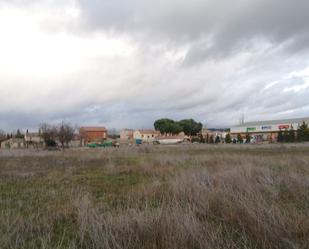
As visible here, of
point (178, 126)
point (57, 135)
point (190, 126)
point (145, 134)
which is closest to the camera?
point (57, 135)

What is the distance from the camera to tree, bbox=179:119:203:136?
4705 inches

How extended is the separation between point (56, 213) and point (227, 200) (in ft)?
11.0

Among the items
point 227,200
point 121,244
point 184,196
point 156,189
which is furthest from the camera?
point 156,189

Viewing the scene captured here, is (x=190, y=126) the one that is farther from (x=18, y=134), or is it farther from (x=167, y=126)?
(x=18, y=134)

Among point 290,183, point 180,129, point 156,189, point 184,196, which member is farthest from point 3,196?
point 180,129

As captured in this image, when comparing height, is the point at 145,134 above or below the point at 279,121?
below

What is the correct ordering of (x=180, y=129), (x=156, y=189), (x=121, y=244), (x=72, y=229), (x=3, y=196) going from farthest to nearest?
(x=180, y=129) < (x=3, y=196) < (x=156, y=189) < (x=72, y=229) < (x=121, y=244)

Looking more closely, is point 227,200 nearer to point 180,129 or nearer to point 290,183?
point 290,183

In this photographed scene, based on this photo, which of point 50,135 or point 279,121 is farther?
point 279,121

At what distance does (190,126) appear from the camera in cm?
11938

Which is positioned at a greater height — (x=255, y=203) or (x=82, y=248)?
Result: (x=255, y=203)

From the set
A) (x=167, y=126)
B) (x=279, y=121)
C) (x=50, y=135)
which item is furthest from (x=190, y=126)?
(x=50, y=135)

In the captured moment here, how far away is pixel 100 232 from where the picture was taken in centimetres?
425

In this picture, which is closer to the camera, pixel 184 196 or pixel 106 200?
pixel 184 196
